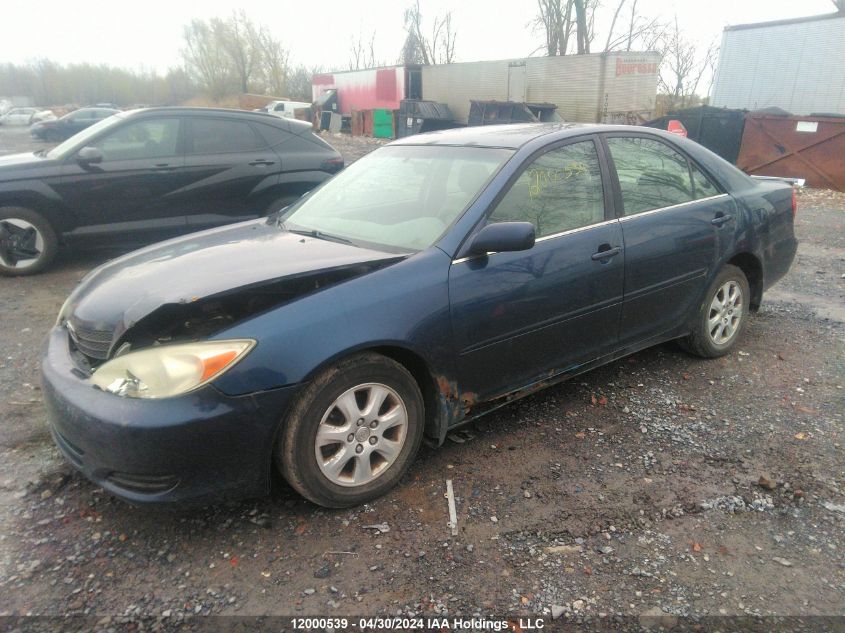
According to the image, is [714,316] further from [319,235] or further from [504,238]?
[319,235]

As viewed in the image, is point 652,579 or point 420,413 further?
point 420,413

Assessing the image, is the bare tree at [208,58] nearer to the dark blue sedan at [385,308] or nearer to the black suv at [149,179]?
the black suv at [149,179]

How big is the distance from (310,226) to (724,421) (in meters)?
2.60

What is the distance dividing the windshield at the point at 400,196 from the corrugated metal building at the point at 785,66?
66.6 feet

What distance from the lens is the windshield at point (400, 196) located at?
3020 mm

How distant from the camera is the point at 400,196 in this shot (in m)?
3.39

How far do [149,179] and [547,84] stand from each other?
19.8 metres

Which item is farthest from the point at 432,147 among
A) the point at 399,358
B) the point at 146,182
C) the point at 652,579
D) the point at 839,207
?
the point at 839,207

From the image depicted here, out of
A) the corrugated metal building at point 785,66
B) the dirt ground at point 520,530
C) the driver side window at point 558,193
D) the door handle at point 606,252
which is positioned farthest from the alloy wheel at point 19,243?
the corrugated metal building at point 785,66

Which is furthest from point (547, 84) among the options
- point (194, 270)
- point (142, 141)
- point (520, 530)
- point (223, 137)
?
point (520, 530)

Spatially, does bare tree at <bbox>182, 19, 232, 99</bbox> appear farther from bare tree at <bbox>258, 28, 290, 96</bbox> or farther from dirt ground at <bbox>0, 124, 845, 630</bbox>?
dirt ground at <bbox>0, 124, 845, 630</bbox>

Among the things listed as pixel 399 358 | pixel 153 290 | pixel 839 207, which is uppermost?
pixel 153 290

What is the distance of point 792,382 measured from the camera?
3904 millimetres

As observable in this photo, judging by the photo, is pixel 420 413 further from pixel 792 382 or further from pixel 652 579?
pixel 792 382
